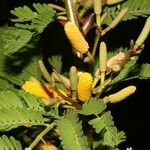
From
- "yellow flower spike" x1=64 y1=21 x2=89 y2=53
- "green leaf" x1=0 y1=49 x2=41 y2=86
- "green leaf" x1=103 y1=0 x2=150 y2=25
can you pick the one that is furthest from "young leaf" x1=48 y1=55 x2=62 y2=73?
"yellow flower spike" x1=64 y1=21 x2=89 y2=53

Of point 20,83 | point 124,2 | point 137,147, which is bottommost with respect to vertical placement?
point 137,147

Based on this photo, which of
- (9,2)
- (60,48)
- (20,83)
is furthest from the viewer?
(9,2)

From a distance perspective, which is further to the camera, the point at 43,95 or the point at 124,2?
the point at 124,2

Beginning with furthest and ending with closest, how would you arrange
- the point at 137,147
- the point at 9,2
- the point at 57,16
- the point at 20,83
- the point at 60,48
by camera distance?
the point at 137,147 < the point at 9,2 < the point at 60,48 < the point at 20,83 < the point at 57,16

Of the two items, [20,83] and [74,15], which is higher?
[74,15]

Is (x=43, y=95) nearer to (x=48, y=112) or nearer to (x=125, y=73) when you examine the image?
(x=48, y=112)

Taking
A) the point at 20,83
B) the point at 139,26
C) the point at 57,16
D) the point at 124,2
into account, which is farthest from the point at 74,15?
the point at 139,26
